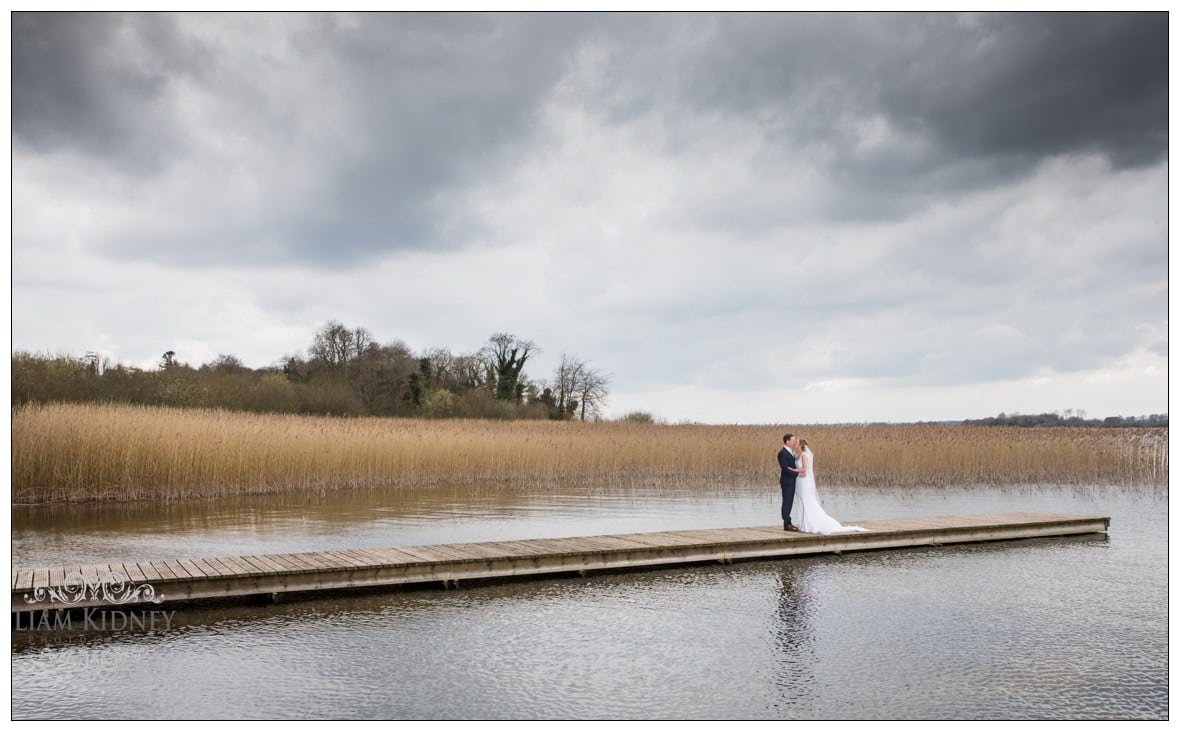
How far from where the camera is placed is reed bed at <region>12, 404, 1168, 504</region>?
52.4ft

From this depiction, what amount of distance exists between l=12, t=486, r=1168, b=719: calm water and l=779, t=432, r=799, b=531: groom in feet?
3.21

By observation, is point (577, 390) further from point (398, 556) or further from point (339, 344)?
point (398, 556)

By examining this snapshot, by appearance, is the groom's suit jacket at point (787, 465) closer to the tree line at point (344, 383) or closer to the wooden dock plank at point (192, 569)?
the wooden dock plank at point (192, 569)

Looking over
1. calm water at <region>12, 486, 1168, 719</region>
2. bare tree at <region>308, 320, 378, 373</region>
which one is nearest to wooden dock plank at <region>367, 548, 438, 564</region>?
calm water at <region>12, 486, 1168, 719</region>

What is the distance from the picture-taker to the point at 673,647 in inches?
251

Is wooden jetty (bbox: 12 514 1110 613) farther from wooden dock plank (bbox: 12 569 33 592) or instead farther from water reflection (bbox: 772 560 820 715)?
water reflection (bbox: 772 560 820 715)

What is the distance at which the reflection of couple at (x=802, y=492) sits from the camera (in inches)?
432

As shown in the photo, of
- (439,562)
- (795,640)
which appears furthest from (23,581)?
(795,640)

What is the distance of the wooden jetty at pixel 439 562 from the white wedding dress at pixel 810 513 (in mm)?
178

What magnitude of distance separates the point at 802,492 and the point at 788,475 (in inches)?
14.6

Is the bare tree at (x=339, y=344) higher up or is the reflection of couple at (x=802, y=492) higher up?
the bare tree at (x=339, y=344)

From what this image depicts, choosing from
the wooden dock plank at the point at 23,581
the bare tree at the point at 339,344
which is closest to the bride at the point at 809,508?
the wooden dock plank at the point at 23,581

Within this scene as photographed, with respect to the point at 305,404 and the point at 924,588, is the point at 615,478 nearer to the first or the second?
the point at 924,588
